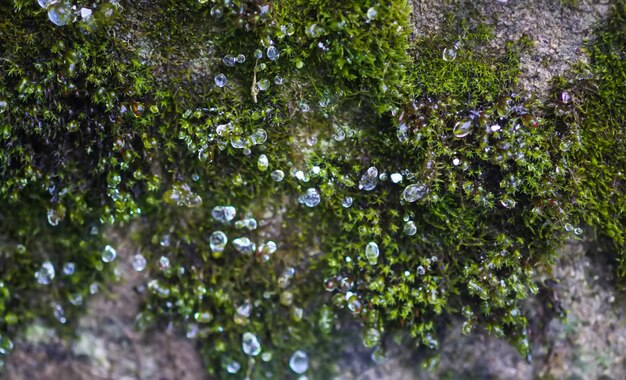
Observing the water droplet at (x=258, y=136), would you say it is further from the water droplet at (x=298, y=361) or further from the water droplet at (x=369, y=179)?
the water droplet at (x=298, y=361)

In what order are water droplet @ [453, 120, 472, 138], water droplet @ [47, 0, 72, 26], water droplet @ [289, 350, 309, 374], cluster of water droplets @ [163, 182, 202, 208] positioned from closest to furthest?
water droplet @ [47, 0, 72, 26], water droplet @ [453, 120, 472, 138], cluster of water droplets @ [163, 182, 202, 208], water droplet @ [289, 350, 309, 374]

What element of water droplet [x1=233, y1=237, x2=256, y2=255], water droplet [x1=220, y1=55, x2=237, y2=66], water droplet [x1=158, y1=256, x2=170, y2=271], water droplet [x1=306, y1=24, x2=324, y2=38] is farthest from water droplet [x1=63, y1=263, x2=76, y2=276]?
water droplet [x1=306, y1=24, x2=324, y2=38]

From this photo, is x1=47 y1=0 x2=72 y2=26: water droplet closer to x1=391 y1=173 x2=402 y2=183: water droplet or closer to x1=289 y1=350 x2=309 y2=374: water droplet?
x1=391 y1=173 x2=402 y2=183: water droplet

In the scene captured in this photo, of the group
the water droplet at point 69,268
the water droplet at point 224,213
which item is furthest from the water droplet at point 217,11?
the water droplet at point 69,268

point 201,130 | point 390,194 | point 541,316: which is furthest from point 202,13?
point 541,316

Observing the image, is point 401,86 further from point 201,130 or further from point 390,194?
point 201,130

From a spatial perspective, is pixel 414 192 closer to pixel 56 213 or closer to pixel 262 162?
pixel 262 162

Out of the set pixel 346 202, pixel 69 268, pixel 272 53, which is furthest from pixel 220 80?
pixel 69 268
